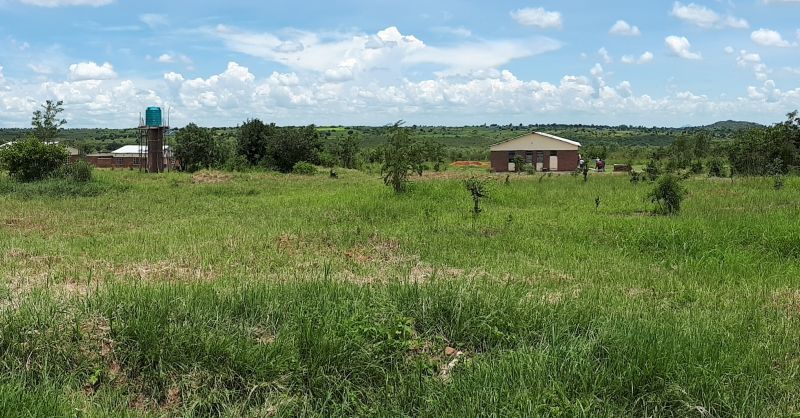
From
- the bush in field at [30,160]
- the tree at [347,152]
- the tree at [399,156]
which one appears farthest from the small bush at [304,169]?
the tree at [399,156]

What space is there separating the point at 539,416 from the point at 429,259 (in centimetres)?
598

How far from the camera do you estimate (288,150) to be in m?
50.8

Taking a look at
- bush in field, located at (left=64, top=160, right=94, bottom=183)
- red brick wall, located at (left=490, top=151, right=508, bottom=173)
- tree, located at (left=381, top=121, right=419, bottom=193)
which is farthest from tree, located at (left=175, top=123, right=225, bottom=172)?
tree, located at (left=381, top=121, right=419, bottom=193)

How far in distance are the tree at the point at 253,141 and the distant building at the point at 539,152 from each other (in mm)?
20939

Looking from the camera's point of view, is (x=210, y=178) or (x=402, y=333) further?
(x=210, y=178)

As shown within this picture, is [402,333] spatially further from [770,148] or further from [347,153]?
[347,153]

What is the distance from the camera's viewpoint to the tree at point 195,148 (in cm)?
5384

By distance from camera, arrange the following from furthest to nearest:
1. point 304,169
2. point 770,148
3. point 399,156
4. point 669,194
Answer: point 304,169 < point 770,148 < point 399,156 < point 669,194

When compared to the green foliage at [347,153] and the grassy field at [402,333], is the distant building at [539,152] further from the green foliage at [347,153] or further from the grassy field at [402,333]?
the grassy field at [402,333]

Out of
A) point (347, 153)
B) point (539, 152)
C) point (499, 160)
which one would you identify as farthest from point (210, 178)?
point (539, 152)

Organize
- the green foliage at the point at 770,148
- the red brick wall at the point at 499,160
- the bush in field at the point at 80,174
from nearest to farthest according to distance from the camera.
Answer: the bush in field at the point at 80,174 < the green foliage at the point at 770,148 < the red brick wall at the point at 499,160

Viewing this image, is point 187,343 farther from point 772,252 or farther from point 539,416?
point 772,252

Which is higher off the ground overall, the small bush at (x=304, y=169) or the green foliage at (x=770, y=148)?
the green foliage at (x=770, y=148)

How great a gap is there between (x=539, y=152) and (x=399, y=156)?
34.3m
